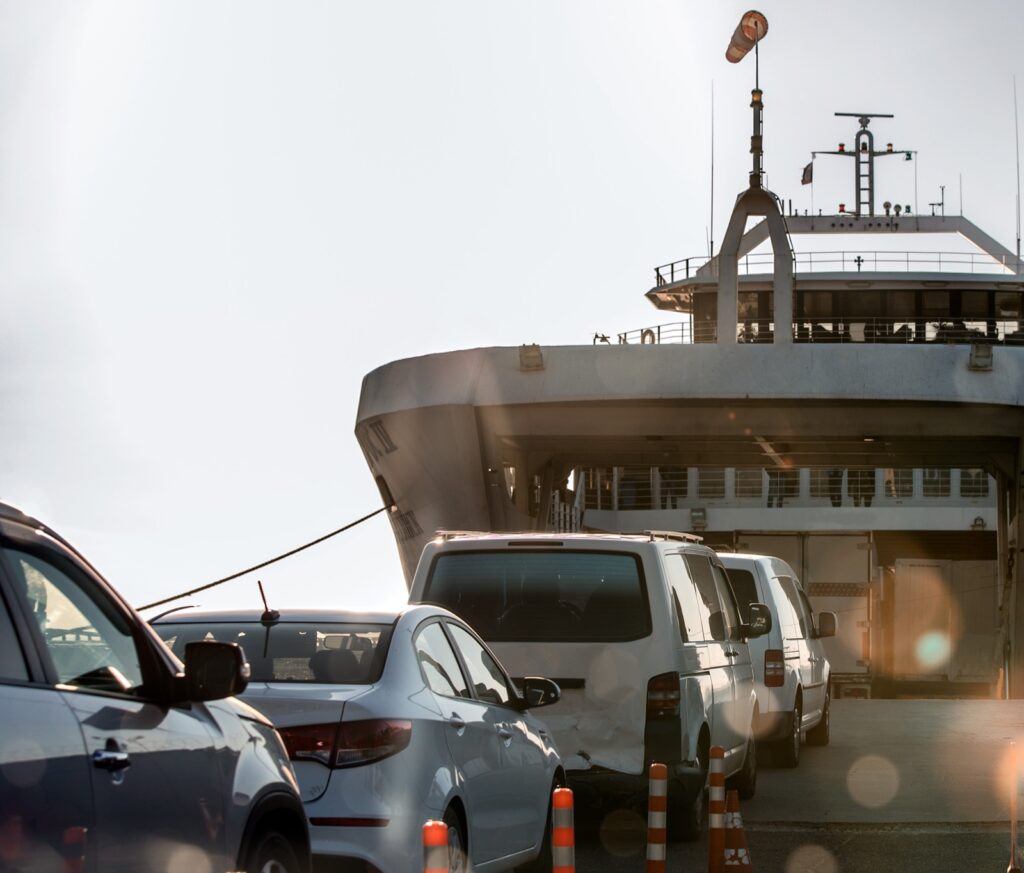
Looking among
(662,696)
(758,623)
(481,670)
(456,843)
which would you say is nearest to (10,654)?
(456,843)

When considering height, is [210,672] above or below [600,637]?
above

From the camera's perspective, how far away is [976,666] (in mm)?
44375

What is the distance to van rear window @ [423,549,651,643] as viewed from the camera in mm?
10547

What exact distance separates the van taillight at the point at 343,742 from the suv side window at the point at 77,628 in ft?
6.42

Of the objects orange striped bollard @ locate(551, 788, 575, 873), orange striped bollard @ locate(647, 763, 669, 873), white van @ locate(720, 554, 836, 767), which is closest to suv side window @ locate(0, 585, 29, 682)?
orange striped bollard @ locate(551, 788, 575, 873)

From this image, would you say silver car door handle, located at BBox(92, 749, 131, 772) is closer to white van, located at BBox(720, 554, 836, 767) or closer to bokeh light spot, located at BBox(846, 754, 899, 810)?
bokeh light spot, located at BBox(846, 754, 899, 810)

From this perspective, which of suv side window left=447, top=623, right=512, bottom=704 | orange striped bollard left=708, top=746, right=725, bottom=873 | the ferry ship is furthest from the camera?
the ferry ship

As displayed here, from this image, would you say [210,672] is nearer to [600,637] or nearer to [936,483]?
[600,637]

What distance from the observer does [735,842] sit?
27.2 feet

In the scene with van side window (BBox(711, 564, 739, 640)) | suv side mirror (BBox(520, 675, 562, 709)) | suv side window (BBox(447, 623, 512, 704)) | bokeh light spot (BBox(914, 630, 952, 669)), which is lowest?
bokeh light spot (BBox(914, 630, 952, 669))

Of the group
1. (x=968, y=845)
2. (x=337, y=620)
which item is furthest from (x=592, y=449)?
(x=337, y=620)

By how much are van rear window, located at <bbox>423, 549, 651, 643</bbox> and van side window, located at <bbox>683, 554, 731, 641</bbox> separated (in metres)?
1.12

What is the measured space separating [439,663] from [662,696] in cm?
313

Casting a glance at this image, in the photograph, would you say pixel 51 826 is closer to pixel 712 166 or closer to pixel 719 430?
pixel 719 430
